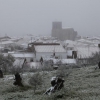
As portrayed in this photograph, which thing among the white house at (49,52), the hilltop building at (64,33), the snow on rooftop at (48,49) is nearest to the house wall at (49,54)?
the white house at (49,52)

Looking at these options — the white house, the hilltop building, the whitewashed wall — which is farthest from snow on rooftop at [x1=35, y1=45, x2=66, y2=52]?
the hilltop building

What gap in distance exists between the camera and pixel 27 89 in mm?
14945

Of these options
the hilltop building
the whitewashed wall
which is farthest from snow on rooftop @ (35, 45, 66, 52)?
the hilltop building

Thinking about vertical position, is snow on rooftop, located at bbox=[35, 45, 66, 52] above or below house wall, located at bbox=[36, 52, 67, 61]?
above

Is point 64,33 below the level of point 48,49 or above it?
below

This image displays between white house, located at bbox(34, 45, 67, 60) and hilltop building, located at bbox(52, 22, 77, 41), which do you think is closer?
white house, located at bbox(34, 45, 67, 60)

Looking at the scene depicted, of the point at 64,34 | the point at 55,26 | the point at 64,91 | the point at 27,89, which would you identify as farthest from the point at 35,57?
the point at 55,26

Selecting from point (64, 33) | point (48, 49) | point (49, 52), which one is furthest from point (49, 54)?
point (64, 33)

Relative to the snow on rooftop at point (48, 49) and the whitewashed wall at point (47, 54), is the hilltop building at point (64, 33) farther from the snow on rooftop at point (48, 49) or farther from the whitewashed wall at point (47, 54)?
the whitewashed wall at point (47, 54)

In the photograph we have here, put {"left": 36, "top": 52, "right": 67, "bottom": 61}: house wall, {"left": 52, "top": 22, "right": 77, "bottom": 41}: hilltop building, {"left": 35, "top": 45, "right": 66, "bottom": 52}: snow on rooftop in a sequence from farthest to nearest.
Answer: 1. {"left": 52, "top": 22, "right": 77, "bottom": 41}: hilltop building
2. {"left": 35, "top": 45, "right": 66, "bottom": 52}: snow on rooftop
3. {"left": 36, "top": 52, "right": 67, "bottom": 61}: house wall

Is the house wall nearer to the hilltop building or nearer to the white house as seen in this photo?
the white house

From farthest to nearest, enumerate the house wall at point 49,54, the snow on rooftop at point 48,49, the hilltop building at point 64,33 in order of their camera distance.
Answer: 1. the hilltop building at point 64,33
2. the snow on rooftop at point 48,49
3. the house wall at point 49,54

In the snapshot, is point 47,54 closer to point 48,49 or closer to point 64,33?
point 48,49

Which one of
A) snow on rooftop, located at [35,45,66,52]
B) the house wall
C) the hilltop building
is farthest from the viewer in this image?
the hilltop building
